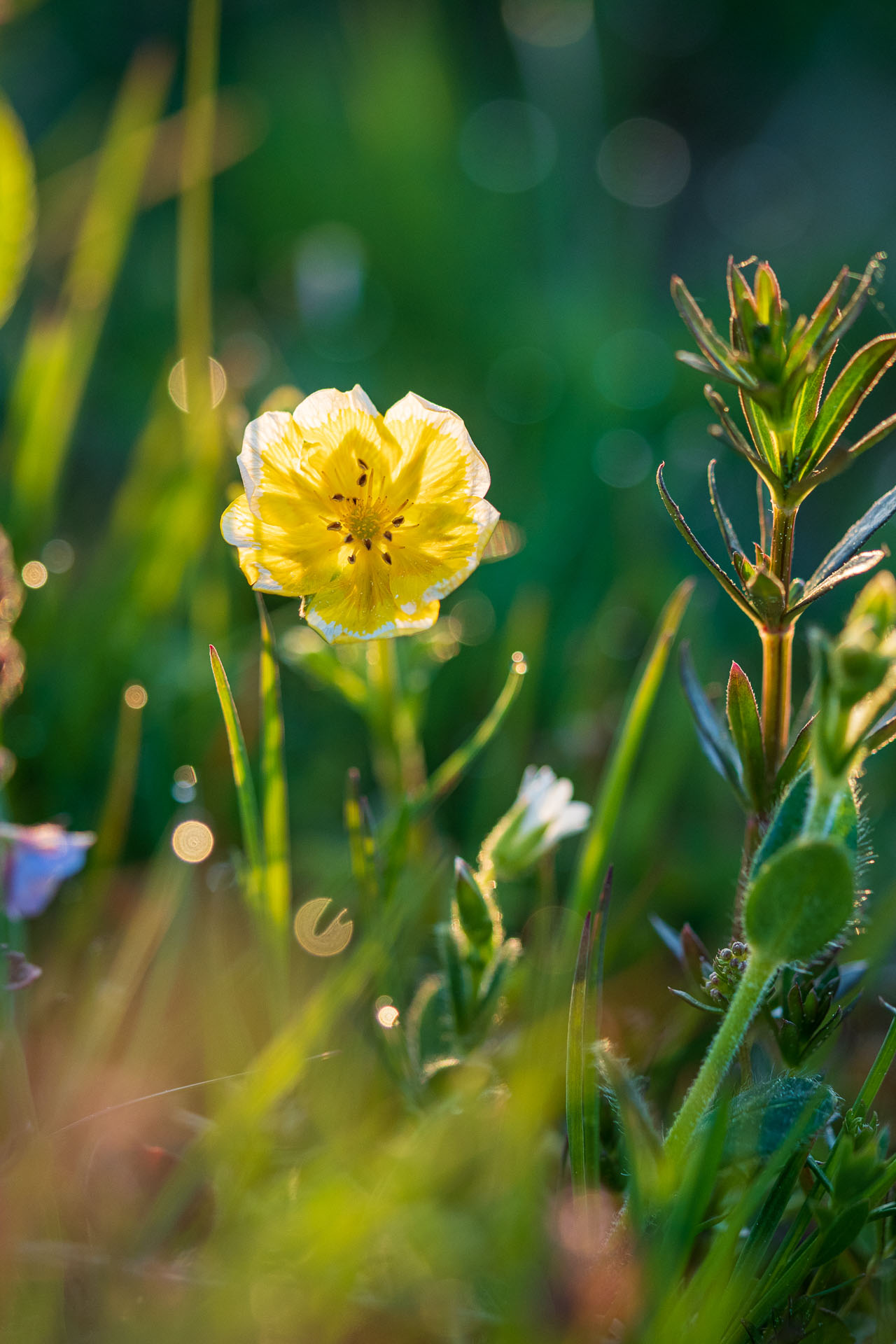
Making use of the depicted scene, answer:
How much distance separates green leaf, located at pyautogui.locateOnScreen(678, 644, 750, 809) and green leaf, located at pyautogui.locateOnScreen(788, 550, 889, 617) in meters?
0.14

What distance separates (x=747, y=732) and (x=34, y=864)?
740 mm

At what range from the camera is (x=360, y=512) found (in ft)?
3.73

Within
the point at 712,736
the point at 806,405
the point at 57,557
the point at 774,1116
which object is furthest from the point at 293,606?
the point at 774,1116

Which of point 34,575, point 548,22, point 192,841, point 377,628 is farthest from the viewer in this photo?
point 548,22

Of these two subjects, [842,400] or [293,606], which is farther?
[293,606]

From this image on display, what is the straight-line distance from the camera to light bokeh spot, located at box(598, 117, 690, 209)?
323cm

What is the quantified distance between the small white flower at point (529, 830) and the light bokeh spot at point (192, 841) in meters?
0.39

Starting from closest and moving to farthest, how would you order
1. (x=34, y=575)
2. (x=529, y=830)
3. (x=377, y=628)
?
(x=377, y=628) < (x=529, y=830) < (x=34, y=575)

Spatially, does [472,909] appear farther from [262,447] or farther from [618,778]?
[262,447]

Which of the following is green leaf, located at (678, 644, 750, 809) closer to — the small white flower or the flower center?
the small white flower

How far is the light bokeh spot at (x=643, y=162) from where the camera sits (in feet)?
10.6

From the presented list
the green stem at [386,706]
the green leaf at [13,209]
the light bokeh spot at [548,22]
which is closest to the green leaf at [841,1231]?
the green stem at [386,706]

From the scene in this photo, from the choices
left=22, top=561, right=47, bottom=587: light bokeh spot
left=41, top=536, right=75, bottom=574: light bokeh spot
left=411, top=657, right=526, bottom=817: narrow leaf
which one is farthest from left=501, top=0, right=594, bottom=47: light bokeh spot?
left=411, top=657, right=526, bottom=817: narrow leaf

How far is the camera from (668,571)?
2105 millimetres
